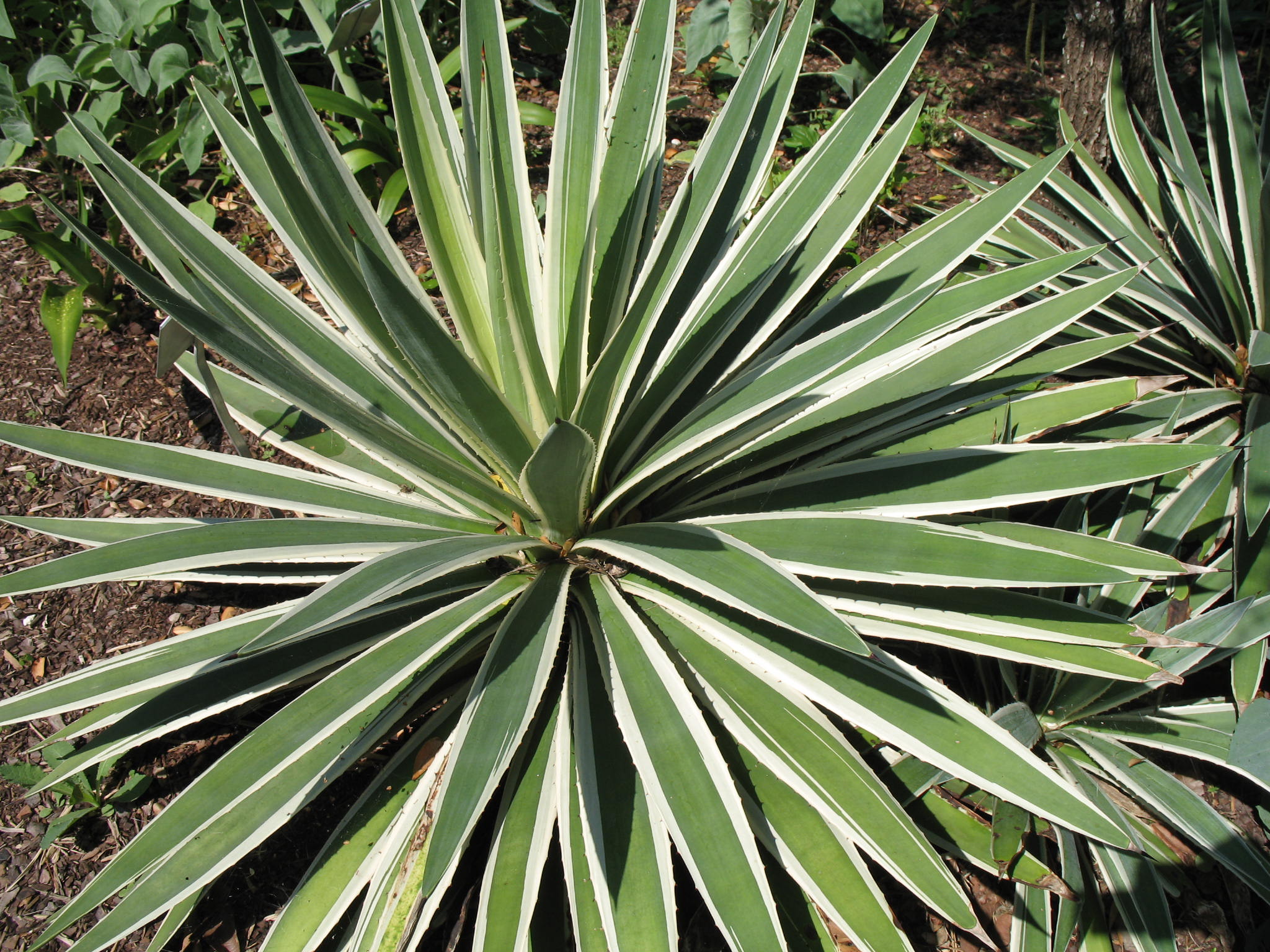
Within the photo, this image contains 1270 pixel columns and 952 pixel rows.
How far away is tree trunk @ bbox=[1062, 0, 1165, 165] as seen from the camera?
2.46 m

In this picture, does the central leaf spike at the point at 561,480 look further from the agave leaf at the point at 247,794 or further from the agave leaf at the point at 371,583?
the agave leaf at the point at 247,794

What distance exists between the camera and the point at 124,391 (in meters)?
2.46

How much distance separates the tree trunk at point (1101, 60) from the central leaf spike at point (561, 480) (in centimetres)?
211

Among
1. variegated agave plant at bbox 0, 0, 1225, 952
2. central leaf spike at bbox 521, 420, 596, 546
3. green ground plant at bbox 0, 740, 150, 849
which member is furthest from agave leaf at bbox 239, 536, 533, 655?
green ground plant at bbox 0, 740, 150, 849

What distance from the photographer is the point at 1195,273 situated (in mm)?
2342

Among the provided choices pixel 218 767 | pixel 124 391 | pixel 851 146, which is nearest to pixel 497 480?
pixel 218 767

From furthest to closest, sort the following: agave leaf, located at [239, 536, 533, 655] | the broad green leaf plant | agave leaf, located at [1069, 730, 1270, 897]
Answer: the broad green leaf plant → agave leaf, located at [1069, 730, 1270, 897] → agave leaf, located at [239, 536, 533, 655]

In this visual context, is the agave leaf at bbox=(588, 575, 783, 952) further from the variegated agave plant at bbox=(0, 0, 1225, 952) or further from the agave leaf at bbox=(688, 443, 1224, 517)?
the agave leaf at bbox=(688, 443, 1224, 517)

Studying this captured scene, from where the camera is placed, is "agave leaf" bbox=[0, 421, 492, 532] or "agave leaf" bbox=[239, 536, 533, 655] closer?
"agave leaf" bbox=[239, 536, 533, 655]

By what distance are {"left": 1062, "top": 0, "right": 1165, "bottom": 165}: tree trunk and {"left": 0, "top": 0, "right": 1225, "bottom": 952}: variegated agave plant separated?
1156 millimetres

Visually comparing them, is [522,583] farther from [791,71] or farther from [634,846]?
[791,71]

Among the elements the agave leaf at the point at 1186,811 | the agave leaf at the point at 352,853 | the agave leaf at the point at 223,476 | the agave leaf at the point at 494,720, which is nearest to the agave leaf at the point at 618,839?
the agave leaf at the point at 494,720

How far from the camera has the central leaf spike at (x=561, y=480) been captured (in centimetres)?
120

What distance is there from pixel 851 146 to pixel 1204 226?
1198 mm
